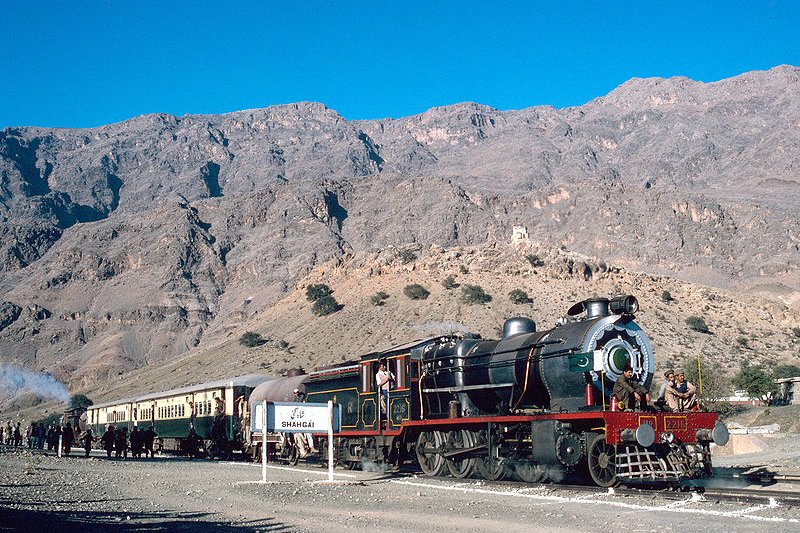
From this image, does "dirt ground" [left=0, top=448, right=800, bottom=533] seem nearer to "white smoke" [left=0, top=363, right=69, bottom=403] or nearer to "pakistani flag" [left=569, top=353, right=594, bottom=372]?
"pakistani flag" [left=569, top=353, right=594, bottom=372]

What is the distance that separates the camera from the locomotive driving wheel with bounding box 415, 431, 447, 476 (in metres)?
22.6

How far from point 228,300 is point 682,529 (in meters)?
146

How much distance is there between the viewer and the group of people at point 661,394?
17.4 meters

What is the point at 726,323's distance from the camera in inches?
2884

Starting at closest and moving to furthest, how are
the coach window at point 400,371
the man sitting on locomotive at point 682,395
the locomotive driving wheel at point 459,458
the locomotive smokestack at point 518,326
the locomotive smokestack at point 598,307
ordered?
the man sitting on locomotive at point 682,395
the locomotive smokestack at point 598,307
the locomotive driving wheel at point 459,458
the locomotive smokestack at point 518,326
the coach window at point 400,371

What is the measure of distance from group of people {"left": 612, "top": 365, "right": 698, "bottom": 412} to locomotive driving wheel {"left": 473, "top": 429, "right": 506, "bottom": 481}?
394 centimetres

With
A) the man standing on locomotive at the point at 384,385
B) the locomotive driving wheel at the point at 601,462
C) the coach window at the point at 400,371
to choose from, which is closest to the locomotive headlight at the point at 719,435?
the locomotive driving wheel at the point at 601,462

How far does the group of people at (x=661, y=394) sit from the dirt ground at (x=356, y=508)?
2000mm

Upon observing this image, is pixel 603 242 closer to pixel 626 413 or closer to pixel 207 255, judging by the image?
pixel 207 255

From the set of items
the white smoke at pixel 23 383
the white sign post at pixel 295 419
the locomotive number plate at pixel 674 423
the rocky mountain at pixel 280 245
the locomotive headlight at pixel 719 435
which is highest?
the rocky mountain at pixel 280 245

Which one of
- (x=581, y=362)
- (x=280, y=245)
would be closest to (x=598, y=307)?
(x=581, y=362)

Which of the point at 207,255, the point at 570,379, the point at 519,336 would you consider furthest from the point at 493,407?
the point at 207,255

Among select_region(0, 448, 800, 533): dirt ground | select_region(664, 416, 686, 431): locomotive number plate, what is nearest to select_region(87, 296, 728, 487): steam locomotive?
select_region(664, 416, 686, 431): locomotive number plate

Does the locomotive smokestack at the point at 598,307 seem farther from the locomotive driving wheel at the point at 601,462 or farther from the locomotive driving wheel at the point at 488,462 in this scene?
the locomotive driving wheel at the point at 488,462
